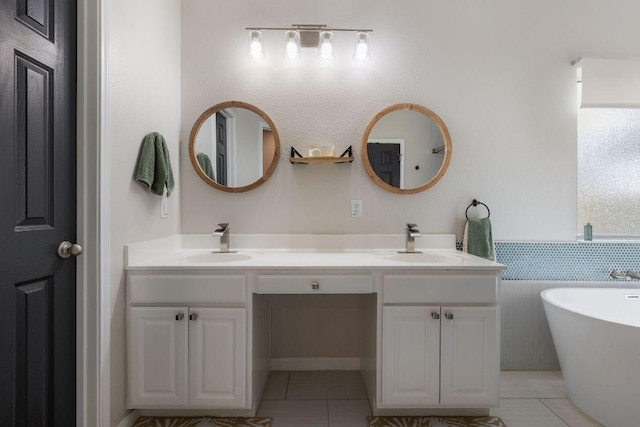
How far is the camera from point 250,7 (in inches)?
90.9

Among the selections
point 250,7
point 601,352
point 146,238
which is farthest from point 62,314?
point 601,352

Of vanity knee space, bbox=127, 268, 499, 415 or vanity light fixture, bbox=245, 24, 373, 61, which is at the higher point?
vanity light fixture, bbox=245, 24, 373, 61

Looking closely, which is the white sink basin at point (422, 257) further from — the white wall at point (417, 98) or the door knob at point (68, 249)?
the door knob at point (68, 249)

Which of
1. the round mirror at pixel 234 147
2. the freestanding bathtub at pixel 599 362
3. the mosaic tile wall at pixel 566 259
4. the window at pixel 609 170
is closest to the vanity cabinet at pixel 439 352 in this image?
the freestanding bathtub at pixel 599 362

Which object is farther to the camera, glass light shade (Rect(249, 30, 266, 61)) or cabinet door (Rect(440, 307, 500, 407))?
glass light shade (Rect(249, 30, 266, 61))

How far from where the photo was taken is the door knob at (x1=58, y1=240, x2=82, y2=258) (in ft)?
4.44

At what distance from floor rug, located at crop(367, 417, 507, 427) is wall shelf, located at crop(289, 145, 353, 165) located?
143 cm

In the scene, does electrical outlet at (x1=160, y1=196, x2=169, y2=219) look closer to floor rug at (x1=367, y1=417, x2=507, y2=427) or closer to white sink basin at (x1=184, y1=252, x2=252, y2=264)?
white sink basin at (x1=184, y1=252, x2=252, y2=264)

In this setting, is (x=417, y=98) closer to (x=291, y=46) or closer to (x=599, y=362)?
(x=291, y=46)

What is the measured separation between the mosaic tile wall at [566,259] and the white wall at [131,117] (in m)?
1.92

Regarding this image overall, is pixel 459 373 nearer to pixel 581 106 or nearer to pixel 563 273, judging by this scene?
pixel 563 273

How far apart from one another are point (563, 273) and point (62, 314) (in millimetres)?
2763

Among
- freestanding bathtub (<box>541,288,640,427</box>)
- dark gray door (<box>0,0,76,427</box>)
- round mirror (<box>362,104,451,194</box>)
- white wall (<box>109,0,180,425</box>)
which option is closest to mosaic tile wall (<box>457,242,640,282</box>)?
freestanding bathtub (<box>541,288,640,427</box>)

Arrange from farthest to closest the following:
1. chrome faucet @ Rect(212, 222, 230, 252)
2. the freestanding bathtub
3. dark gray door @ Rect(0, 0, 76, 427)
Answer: chrome faucet @ Rect(212, 222, 230, 252), the freestanding bathtub, dark gray door @ Rect(0, 0, 76, 427)
